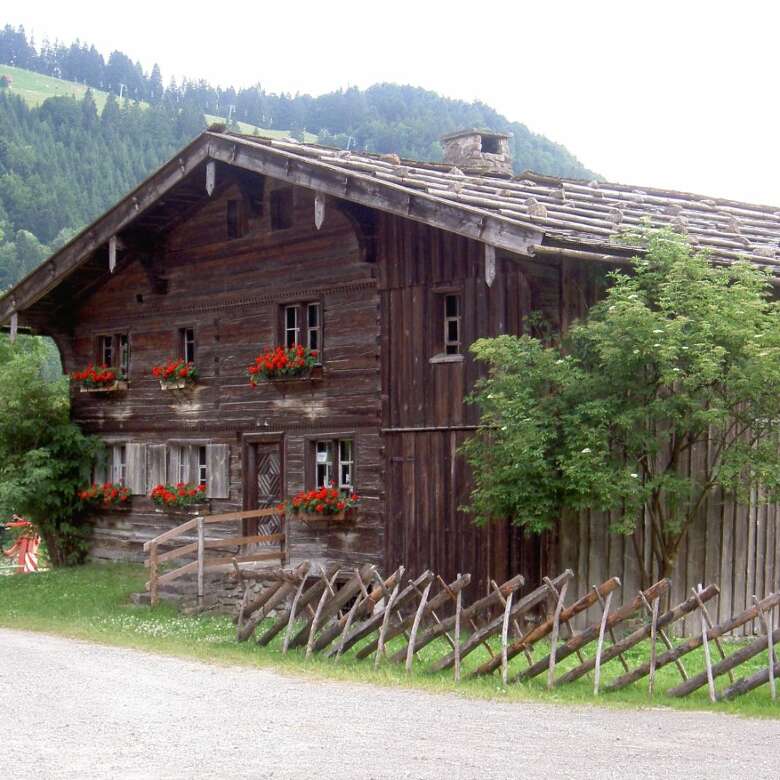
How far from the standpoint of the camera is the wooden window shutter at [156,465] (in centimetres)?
2641

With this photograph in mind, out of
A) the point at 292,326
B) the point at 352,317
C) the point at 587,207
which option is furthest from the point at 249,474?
the point at 587,207

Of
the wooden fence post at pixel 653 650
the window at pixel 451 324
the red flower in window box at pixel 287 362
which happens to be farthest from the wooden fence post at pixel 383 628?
the red flower in window box at pixel 287 362

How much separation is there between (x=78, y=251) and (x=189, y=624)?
824 cm

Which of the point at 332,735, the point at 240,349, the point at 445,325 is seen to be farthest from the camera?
the point at 240,349

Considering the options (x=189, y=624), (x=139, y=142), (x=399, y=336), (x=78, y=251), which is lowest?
(x=189, y=624)

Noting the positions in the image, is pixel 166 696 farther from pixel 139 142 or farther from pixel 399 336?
pixel 139 142

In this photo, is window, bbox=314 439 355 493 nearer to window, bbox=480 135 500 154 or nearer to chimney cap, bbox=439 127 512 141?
chimney cap, bbox=439 127 512 141

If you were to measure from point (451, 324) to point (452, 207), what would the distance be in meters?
2.84

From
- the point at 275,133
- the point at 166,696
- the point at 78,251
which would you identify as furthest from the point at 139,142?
the point at 166,696

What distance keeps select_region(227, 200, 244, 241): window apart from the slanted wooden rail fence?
25.3 ft

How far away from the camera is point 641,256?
61.0 feet

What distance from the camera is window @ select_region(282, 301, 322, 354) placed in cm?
2328

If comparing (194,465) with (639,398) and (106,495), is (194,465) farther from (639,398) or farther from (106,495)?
(639,398)

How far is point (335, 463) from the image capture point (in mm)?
22859
